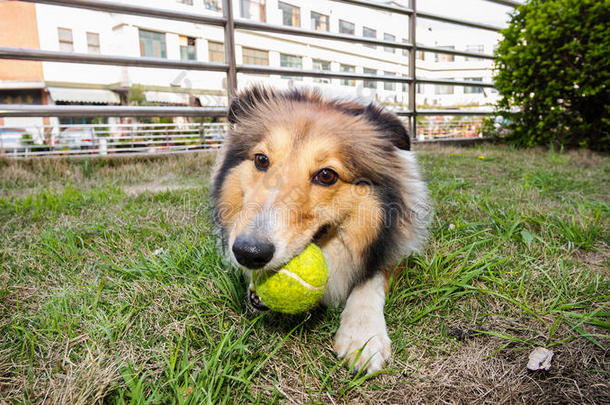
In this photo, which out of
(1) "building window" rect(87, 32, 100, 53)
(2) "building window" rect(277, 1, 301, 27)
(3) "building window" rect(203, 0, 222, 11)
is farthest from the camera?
(1) "building window" rect(87, 32, 100, 53)

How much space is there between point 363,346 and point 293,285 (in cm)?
34

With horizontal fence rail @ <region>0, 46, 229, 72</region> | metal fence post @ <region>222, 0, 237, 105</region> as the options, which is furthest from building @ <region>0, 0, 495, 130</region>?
horizontal fence rail @ <region>0, 46, 229, 72</region>

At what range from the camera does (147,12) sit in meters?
4.52

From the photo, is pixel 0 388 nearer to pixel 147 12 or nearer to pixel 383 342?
pixel 383 342

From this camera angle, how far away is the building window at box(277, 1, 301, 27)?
12259 mm

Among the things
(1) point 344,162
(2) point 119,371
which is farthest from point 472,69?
(2) point 119,371

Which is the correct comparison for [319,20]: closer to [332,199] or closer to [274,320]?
[332,199]

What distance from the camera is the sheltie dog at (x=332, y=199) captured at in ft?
4.56

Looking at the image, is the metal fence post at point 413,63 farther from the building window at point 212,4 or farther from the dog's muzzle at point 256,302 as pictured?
the building window at point 212,4

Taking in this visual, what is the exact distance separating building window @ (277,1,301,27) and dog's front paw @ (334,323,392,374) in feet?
41.5

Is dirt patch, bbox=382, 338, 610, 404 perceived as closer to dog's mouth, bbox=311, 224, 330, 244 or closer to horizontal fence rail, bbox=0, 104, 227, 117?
dog's mouth, bbox=311, 224, 330, 244

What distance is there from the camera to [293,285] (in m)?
1.33

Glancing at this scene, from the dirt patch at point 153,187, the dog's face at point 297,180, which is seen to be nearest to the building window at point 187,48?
the dirt patch at point 153,187

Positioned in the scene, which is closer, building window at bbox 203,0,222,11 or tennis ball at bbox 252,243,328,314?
tennis ball at bbox 252,243,328,314
